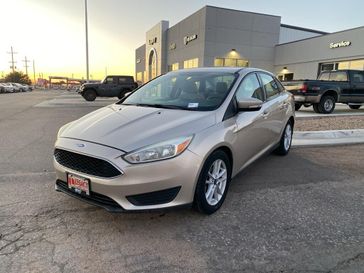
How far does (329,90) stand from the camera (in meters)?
12.7

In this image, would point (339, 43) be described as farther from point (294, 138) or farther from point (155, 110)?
point (155, 110)

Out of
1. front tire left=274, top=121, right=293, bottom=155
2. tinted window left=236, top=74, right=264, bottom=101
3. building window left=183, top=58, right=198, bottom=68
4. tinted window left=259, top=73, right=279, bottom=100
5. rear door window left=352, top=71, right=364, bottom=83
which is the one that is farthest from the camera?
building window left=183, top=58, right=198, bottom=68

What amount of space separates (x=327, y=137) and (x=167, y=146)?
644 cm

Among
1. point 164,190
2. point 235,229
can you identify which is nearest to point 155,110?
point 164,190

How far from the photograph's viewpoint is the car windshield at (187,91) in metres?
3.83

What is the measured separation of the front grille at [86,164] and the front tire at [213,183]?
92cm

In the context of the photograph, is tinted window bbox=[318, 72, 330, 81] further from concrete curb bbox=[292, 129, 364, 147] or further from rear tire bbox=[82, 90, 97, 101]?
rear tire bbox=[82, 90, 97, 101]

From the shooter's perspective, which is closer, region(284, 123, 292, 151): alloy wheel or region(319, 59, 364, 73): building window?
region(284, 123, 292, 151): alloy wheel

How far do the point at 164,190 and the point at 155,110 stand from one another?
1.18 metres

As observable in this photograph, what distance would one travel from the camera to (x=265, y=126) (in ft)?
15.3

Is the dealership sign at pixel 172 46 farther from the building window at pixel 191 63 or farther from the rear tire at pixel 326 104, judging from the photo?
the rear tire at pixel 326 104

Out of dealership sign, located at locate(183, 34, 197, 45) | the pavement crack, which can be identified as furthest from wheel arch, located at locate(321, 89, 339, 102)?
dealership sign, located at locate(183, 34, 197, 45)

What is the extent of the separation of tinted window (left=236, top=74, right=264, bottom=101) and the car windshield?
0.15 metres

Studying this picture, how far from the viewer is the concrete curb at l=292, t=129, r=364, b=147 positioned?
7.40 m
